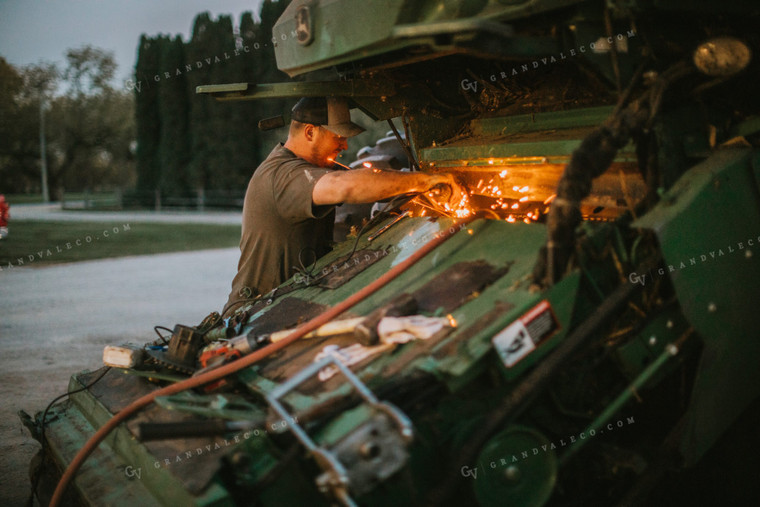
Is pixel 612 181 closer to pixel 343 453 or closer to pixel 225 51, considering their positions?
pixel 343 453

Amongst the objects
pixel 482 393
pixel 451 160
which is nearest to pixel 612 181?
pixel 451 160

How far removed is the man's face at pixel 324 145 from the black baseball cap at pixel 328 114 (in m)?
0.08

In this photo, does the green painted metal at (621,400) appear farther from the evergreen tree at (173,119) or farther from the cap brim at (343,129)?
the evergreen tree at (173,119)

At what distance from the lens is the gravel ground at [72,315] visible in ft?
14.8

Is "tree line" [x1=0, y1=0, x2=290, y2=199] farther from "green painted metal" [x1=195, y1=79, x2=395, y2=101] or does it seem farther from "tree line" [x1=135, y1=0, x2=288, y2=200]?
"green painted metal" [x1=195, y1=79, x2=395, y2=101]

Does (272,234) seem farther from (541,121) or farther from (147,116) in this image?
(147,116)

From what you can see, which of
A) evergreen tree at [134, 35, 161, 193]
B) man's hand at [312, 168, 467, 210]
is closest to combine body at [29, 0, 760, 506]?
man's hand at [312, 168, 467, 210]

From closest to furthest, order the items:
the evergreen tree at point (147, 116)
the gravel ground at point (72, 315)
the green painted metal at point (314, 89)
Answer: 1. the green painted metal at point (314, 89)
2. the gravel ground at point (72, 315)
3. the evergreen tree at point (147, 116)

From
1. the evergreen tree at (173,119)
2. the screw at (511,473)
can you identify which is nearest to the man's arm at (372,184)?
the screw at (511,473)

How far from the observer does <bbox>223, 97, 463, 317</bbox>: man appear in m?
3.59

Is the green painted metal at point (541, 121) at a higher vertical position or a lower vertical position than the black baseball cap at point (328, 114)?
lower

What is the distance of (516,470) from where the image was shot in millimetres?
2084

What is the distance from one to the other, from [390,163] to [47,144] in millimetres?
42740

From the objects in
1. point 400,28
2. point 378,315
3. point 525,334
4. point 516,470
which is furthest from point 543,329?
point 400,28
